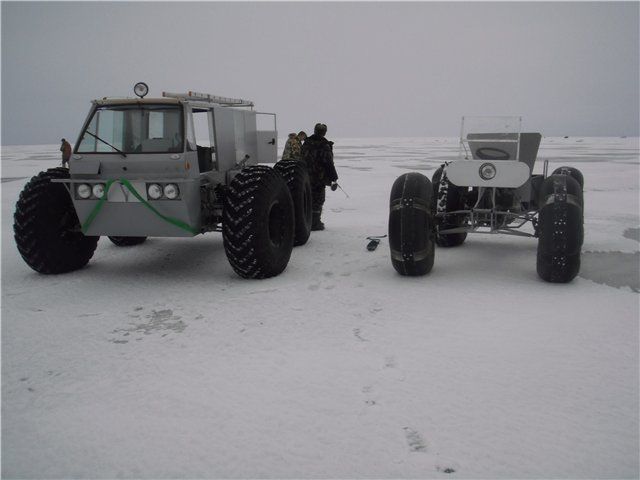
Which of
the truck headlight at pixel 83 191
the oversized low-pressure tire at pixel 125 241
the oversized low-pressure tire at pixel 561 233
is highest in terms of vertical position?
the truck headlight at pixel 83 191

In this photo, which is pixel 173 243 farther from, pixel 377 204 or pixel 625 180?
pixel 625 180

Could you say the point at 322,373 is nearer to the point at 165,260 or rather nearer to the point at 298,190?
the point at 165,260

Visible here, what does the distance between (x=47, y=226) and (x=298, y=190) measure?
336 cm

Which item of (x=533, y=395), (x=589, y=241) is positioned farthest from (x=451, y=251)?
(x=533, y=395)

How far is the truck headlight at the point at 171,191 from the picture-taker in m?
5.32

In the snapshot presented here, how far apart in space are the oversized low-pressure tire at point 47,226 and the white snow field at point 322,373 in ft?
0.70

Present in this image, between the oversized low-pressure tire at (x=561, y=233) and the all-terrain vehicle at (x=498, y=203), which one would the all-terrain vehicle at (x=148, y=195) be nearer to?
the all-terrain vehicle at (x=498, y=203)

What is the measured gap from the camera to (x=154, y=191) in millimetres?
5344

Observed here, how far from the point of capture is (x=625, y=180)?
17.0m

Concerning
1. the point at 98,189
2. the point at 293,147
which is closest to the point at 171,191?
the point at 98,189

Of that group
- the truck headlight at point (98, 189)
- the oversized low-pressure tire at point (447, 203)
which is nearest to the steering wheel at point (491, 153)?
the oversized low-pressure tire at point (447, 203)

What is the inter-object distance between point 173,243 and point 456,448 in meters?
6.09

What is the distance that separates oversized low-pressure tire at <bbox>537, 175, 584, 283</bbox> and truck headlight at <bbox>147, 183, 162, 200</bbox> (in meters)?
3.89

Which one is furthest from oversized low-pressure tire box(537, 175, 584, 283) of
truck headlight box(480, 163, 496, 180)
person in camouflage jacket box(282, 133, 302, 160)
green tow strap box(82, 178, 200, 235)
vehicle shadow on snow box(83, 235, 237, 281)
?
person in camouflage jacket box(282, 133, 302, 160)
